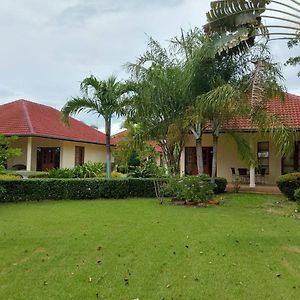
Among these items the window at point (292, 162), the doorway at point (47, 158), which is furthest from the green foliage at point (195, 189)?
the doorway at point (47, 158)

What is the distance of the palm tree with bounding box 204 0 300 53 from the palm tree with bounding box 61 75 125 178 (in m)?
4.99

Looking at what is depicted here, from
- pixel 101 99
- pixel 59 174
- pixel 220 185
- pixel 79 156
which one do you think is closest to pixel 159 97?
pixel 101 99

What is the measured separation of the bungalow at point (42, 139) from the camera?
23812 millimetres

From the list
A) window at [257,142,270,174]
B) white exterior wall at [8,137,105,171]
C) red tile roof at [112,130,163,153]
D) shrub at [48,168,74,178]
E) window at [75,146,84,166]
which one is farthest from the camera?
window at [75,146,84,166]

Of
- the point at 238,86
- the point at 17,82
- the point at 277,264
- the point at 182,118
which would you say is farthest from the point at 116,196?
the point at 17,82

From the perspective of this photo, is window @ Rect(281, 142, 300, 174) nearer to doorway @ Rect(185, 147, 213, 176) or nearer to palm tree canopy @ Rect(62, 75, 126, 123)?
doorway @ Rect(185, 147, 213, 176)

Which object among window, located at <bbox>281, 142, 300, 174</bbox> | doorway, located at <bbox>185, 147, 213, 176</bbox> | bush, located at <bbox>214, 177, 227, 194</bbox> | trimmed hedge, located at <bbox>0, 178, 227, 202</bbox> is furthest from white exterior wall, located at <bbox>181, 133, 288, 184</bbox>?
trimmed hedge, located at <bbox>0, 178, 227, 202</bbox>

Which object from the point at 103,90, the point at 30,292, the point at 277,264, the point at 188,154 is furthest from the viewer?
A: the point at 188,154

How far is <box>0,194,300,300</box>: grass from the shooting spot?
5.02 m

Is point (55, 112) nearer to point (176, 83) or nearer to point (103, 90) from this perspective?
point (103, 90)

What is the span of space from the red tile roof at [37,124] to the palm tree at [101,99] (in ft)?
23.0

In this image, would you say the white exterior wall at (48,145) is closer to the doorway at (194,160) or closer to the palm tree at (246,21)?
the doorway at (194,160)

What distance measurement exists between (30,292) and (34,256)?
5.58 ft

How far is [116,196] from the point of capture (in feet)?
50.6
